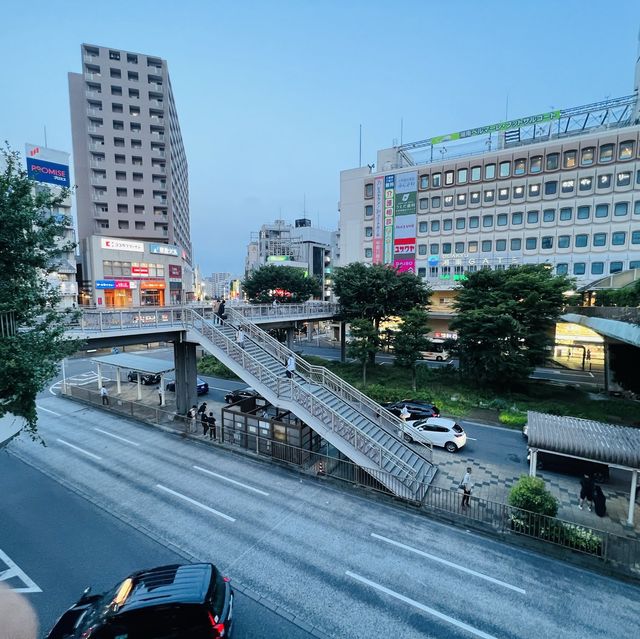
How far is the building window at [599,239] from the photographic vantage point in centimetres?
3925

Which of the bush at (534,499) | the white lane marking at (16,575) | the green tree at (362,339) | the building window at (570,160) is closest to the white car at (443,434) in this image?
the bush at (534,499)

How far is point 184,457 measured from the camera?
16578mm

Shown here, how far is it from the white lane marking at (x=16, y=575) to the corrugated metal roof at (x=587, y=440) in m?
16.8

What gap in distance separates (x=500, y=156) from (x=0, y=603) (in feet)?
180

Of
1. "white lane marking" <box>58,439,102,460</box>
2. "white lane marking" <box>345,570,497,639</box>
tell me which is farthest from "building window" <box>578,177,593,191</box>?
"white lane marking" <box>58,439,102,460</box>

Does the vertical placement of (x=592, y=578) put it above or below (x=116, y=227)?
below

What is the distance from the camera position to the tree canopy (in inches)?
1294

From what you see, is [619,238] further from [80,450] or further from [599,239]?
[80,450]

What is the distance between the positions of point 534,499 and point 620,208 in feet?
141

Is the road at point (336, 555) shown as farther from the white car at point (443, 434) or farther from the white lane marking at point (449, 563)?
the white car at point (443, 434)

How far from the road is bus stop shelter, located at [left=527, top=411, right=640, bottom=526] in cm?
415

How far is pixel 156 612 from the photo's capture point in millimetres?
6871

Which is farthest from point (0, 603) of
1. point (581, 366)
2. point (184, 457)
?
point (581, 366)

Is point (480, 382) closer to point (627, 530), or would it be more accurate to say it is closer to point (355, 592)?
point (627, 530)
